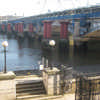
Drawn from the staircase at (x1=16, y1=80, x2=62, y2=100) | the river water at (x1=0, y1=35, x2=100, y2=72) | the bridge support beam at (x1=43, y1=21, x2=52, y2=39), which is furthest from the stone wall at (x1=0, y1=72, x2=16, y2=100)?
the bridge support beam at (x1=43, y1=21, x2=52, y2=39)

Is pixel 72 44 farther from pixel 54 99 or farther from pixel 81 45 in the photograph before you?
pixel 54 99

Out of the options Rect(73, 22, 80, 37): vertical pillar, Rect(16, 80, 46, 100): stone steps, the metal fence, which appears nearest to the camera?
the metal fence

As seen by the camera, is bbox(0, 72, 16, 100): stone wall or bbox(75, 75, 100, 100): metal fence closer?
bbox(75, 75, 100, 100): metal fence

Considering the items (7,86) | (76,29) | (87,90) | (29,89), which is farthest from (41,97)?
(76,29)

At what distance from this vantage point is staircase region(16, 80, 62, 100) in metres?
9.83

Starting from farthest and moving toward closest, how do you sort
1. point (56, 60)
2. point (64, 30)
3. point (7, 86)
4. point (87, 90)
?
point (64, 30)
point (56, 60)
point (7, 86)
point (87, 90)

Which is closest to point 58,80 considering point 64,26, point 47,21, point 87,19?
point 87,19

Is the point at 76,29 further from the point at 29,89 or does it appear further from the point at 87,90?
the point at 87,90

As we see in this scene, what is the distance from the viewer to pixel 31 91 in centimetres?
1038

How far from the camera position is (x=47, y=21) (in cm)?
6575

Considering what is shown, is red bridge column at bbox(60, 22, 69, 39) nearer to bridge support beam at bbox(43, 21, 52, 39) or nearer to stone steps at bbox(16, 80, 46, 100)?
bridge support beam at bbox(43, 21, 52, 39)

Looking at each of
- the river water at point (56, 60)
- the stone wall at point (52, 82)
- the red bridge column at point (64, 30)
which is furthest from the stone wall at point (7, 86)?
the red bridge column at point (64, 30)

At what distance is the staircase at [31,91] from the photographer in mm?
9830

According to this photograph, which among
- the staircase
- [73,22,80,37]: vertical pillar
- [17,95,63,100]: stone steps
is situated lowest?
[17,95,63,100]: stone steps
